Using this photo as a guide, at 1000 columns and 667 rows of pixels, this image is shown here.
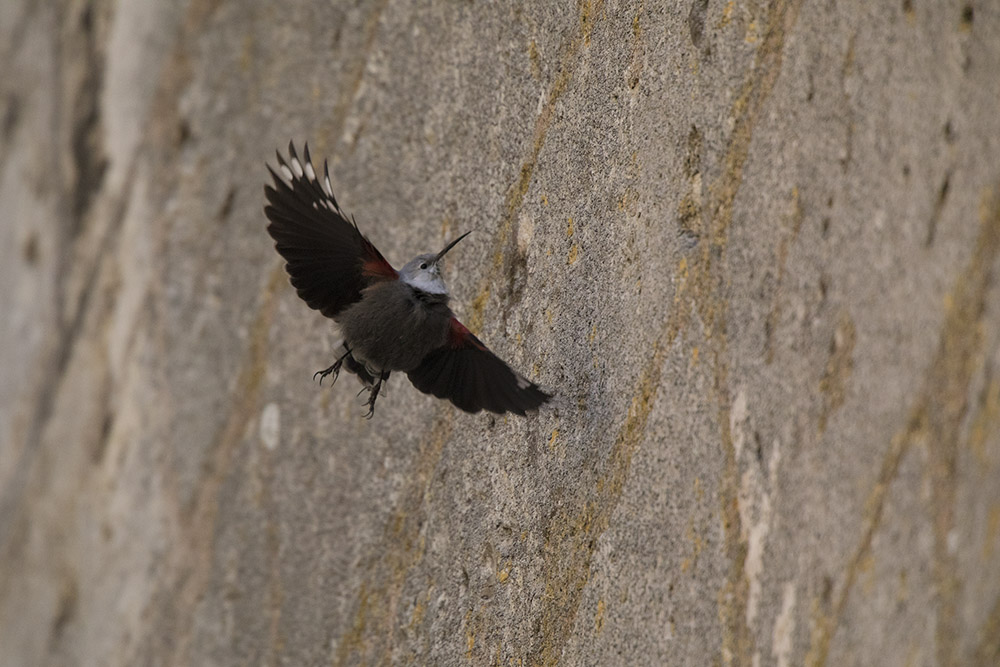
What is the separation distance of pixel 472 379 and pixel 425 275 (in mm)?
175

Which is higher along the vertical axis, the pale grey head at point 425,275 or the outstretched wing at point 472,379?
the pale grey head at point 425,275

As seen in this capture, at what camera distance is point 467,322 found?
1.71 meters

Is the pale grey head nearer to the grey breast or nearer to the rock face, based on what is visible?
the grey breast

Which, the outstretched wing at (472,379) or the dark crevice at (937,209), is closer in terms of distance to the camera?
the outstretched wing at (472,379)

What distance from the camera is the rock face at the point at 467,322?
1.62m

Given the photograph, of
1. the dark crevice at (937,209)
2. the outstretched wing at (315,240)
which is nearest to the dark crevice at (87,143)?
the outstretched wing at (315,240)

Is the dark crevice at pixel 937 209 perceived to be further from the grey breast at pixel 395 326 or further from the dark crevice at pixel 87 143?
the dark crevice at pixel 87 143

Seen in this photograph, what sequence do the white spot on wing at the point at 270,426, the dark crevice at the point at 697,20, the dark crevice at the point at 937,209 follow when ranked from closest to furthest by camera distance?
the dark crevice at the point at 697,20, the white spot on wing at the point at 270,426, the dark crevice at the point at 937,209

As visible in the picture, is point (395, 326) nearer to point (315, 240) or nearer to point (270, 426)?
point (315, 240)

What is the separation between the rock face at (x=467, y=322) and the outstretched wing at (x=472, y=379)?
0.17 m

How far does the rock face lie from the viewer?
5.32 feet

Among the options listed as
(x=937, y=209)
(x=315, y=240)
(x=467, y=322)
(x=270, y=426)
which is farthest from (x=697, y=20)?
(x=937, y=209)

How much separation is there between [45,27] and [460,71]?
2.86 feet

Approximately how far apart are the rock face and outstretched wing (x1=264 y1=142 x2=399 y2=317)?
27 cm
